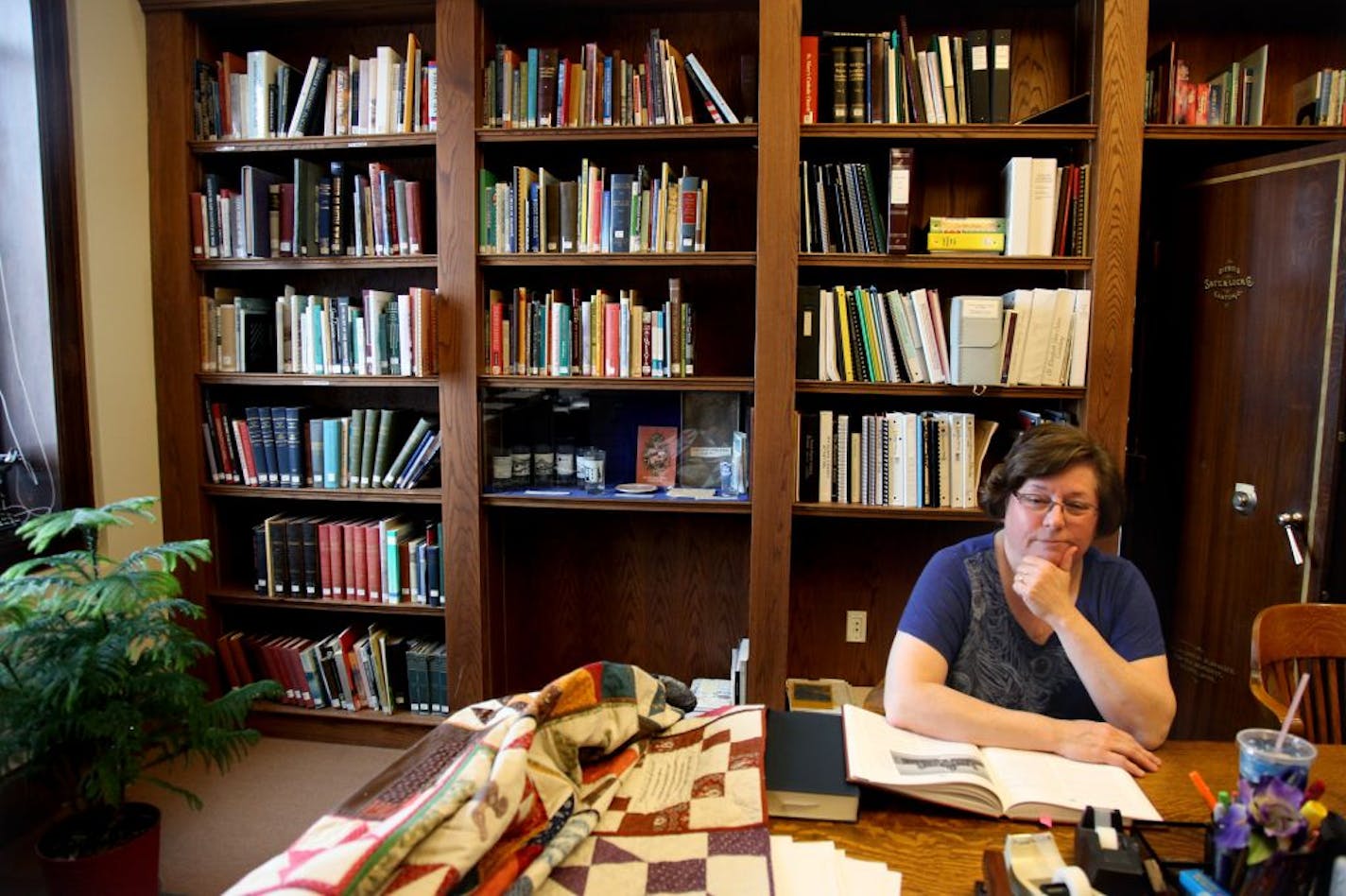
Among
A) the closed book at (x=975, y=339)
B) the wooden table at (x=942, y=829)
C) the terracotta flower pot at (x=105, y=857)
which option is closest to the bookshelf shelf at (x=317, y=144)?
the closed book at (x=975, y=339)

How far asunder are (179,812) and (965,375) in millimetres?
2656

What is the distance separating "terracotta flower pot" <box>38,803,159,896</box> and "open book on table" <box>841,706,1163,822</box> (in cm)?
165

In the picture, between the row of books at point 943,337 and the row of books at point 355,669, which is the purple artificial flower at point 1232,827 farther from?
the row of books at point 355,669

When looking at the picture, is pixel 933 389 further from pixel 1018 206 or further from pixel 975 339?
pixel 1018 206

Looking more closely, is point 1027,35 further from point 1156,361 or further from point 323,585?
point 323,585

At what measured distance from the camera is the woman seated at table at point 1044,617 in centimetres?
134

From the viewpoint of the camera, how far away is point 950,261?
7.82 feet

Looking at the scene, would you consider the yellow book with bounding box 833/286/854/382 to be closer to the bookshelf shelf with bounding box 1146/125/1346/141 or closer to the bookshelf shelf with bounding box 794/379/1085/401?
the bookshelf shelf with bounding box 794/379/1085/401

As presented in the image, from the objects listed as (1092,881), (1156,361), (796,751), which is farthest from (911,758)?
(1156,361)

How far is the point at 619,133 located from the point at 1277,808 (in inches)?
89.5

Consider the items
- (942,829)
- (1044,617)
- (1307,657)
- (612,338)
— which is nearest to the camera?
(942,829)

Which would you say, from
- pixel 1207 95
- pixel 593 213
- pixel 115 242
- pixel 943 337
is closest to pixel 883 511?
pixel 943 337

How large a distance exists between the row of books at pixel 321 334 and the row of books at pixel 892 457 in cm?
125

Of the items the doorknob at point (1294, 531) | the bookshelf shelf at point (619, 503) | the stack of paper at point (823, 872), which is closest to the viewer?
the stack of paper at point (823, 872)
